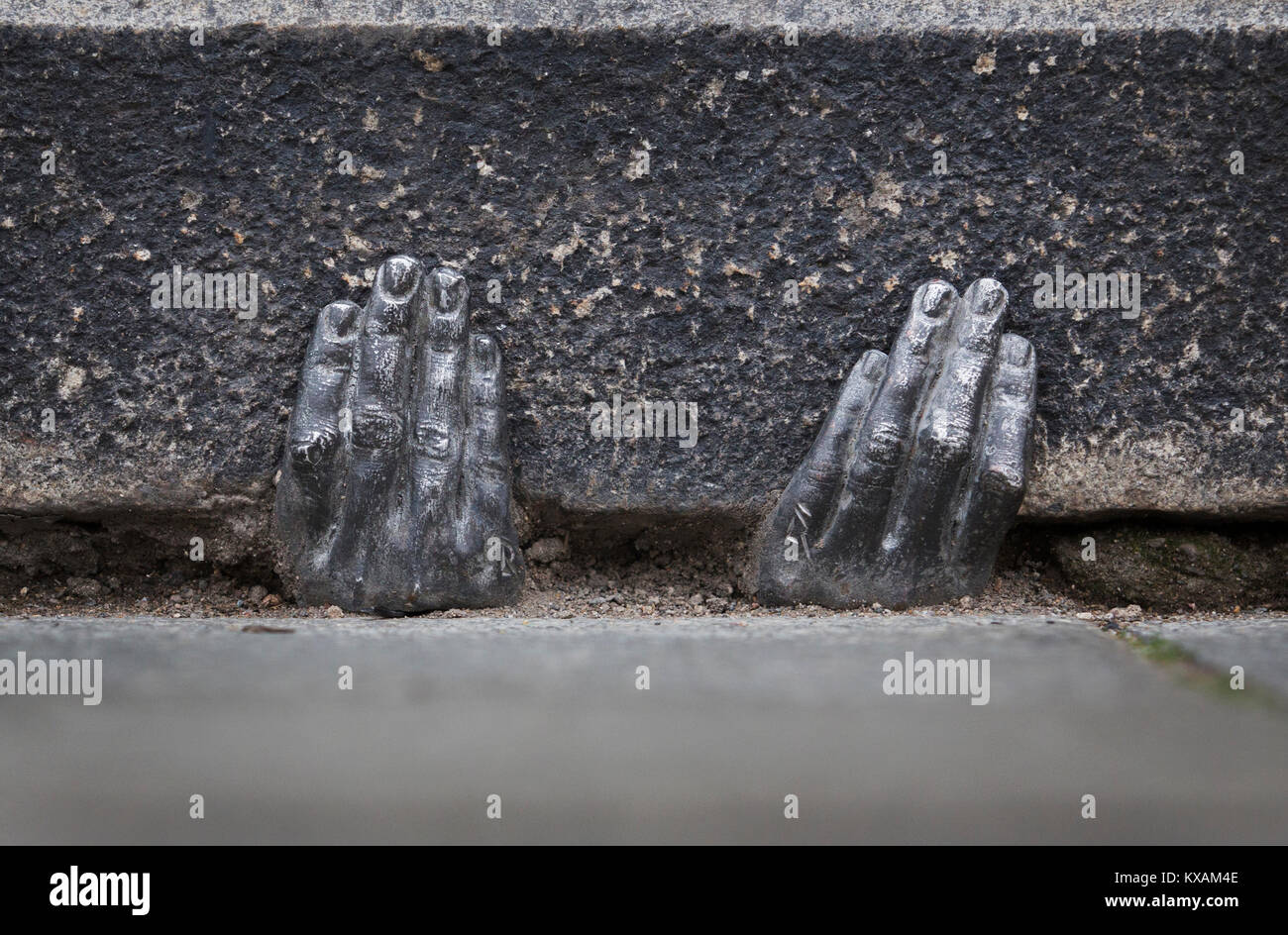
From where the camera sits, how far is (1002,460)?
115cm

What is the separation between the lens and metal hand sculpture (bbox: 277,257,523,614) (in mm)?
1140

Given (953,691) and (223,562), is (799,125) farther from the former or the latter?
(223,562)

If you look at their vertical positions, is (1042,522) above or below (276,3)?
below

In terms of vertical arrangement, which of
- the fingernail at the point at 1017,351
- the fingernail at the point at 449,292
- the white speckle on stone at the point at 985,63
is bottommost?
the fingernail at the point at 1017,351

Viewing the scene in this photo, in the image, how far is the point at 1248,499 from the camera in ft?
4.04

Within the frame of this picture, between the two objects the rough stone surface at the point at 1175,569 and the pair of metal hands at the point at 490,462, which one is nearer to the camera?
the pair of metal hands at the point at 490,462

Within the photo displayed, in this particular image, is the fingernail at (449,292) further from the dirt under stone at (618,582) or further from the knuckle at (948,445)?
the knuckle at (948,445)

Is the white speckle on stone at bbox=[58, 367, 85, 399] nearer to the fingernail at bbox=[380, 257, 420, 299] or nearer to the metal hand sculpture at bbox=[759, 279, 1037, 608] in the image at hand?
the fingernail at bbox=[380, 257, 420, 299]

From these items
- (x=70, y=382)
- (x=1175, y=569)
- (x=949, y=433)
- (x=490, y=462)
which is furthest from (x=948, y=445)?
(x=70, y=382)

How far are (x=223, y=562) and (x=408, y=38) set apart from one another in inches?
24.2

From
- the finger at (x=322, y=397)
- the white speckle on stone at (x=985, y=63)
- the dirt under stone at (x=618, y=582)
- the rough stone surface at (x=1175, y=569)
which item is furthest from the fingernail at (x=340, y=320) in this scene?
the rough stone surface at (x=1175, y=569)

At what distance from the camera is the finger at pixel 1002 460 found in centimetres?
115

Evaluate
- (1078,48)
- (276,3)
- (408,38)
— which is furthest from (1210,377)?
(276,3)

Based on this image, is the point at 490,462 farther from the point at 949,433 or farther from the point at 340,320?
the point at 949,433
